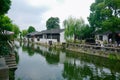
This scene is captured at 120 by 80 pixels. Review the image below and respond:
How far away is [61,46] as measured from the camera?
1599 inches

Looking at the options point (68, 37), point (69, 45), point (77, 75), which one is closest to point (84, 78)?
point (77, 75)

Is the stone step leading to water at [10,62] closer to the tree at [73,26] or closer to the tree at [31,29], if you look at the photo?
the tree at [73,26]

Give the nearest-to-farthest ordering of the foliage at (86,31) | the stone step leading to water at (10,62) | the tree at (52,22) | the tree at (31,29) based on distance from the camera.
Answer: the stone step leading to water at (10,62) → the foliage at (86,31) → the tree at (52,22) → the tree at (31,29)

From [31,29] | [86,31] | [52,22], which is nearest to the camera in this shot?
[86,31]

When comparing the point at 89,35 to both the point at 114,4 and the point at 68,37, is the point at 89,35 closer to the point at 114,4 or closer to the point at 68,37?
the point at 68,37

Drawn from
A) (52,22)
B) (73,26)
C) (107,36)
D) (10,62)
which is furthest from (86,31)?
(52,22)

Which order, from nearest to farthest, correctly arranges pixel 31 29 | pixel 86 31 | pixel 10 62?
pixel 10 62 → pixel 86 31 → pixel 31 29

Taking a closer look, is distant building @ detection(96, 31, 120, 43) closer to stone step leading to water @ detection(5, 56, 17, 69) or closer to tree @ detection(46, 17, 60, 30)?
stone step leading to water @ detection(5, 56, 17, 69)

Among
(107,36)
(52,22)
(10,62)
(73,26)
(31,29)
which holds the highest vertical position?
(52,22)

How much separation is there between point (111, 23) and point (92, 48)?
4.81m

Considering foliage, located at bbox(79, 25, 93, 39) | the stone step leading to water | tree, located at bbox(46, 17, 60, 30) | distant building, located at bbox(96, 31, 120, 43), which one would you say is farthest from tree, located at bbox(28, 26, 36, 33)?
the stone step leading to water

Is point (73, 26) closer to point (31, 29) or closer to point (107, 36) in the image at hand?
point (107, 36)

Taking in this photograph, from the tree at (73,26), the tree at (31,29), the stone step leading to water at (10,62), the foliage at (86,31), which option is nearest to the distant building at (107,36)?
the foliage at (86,31)

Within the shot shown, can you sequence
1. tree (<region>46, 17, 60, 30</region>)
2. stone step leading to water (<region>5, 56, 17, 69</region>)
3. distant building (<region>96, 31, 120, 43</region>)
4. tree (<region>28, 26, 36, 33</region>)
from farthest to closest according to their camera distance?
tree (<region>28, 26, 36, 33</region>) → tree (<region>46, 17, 60, 30</region>) → distant building (<region>96, 31, 120, 43</region>) → stone step leading to water (<region>5, 56, 17, 69</region>)
